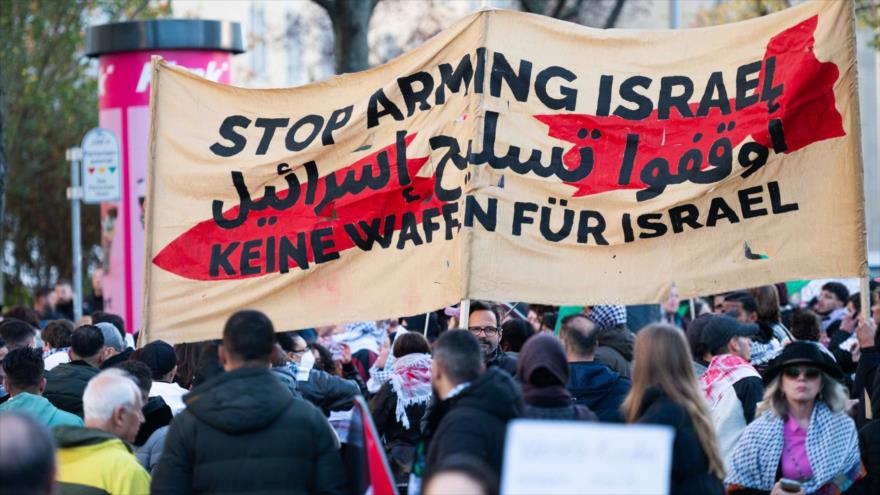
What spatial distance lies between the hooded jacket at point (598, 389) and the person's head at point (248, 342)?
222 cm

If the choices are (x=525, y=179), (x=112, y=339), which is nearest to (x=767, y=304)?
(x=525, y=179)

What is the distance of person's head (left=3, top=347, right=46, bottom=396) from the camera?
7855 millimetres

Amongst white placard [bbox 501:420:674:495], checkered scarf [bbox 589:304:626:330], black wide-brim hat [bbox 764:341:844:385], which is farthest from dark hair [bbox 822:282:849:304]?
white placard [bbox 501:420:674:495]

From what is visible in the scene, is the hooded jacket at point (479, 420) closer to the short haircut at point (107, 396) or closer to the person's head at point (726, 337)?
the short haircut at point (107, 396)

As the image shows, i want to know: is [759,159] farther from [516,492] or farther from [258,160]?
[516,492]

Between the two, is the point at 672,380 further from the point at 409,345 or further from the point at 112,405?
the point at 409,345

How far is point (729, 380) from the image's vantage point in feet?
27.0

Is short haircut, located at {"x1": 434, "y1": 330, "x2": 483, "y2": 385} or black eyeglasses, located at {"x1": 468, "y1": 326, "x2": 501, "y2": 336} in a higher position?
short haircut, located at {"x1": 434, "y1": 330, "x2": 483, "y2": 385}

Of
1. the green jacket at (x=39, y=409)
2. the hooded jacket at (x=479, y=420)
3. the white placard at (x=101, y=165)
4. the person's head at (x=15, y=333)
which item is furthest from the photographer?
the white placard at (x=101, y=165)

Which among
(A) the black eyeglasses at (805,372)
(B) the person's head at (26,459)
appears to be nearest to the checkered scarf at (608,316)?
(A) the black eyeglasses at (805,372)

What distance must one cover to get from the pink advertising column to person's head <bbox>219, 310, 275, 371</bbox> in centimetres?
1183

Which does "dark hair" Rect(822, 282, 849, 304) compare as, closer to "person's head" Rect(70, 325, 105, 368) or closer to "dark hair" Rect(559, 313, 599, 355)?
"dark hair" Rect(559, 313, 599, 355)

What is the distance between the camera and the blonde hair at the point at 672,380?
6.13 m

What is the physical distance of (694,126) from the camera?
8156 millimetres
